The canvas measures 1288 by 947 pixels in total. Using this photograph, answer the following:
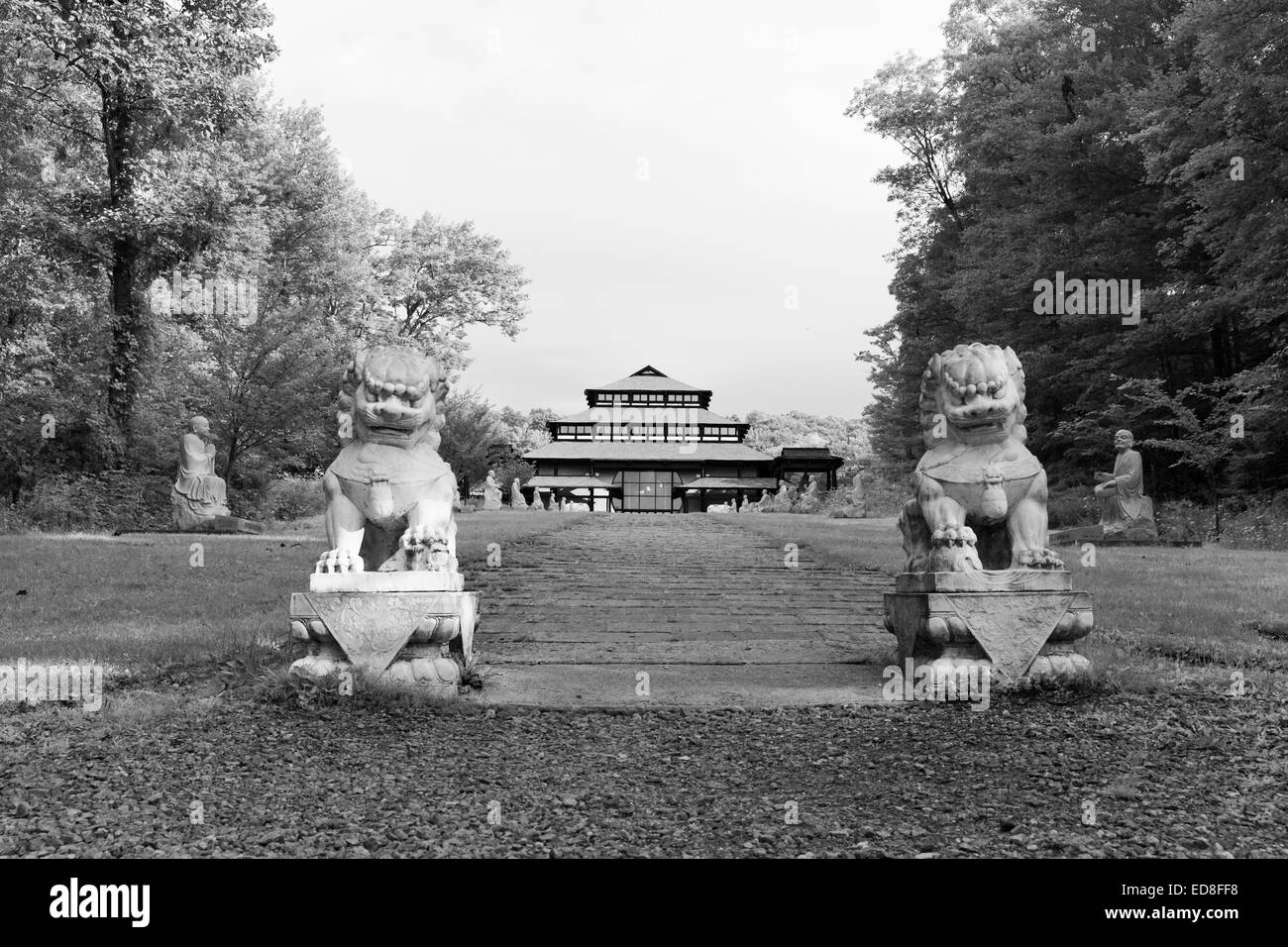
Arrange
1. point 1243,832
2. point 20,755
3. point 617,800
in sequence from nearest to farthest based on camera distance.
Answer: point 1243,832 < point 617,800 < point 20,755

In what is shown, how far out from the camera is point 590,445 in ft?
142

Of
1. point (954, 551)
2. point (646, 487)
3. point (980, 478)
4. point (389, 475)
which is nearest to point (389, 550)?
point (389, 475)

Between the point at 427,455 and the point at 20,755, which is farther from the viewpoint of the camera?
the point at 427,455

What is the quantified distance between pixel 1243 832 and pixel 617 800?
186 cm

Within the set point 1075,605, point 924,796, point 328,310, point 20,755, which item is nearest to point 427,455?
point 20,755

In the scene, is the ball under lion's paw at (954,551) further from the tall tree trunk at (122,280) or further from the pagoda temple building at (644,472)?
the pagoda temple building at (644,472)

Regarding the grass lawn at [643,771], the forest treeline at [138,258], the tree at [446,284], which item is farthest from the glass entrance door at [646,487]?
the grass lawn at [643,771]

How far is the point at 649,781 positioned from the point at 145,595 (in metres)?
5.87

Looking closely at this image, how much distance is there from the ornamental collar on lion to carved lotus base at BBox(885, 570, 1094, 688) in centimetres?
56

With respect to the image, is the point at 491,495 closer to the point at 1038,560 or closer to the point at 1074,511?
the point at 1074,511

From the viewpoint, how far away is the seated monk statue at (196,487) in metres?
15.3

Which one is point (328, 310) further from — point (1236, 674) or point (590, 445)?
point (1236, 674)

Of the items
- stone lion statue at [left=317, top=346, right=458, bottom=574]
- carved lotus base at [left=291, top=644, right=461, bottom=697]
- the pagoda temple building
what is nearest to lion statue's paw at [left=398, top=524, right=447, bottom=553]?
stone lion statue at [left=317, top=346, right=458, bottom=574]

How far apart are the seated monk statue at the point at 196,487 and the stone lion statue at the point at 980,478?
13925 millimetres
